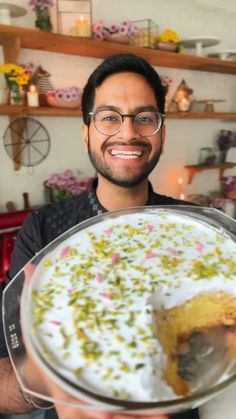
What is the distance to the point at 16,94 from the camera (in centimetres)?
164

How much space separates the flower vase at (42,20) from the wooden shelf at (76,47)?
6cm

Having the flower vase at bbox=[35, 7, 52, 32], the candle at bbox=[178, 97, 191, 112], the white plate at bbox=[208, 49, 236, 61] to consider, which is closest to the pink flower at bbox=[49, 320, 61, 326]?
the flower vase at bbox=[35, 7, 52, 32]

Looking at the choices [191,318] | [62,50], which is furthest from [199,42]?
[191,318]

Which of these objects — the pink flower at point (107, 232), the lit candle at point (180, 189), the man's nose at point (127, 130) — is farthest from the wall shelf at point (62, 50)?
the pink flower at point (107, 232)

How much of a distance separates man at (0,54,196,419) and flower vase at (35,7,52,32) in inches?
31.4

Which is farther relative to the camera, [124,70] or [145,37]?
[145,37]

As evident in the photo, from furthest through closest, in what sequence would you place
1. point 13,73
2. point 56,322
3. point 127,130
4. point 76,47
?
point 76,47
point 13,73
point 127,130
point 56,322

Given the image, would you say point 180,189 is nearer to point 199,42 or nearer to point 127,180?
point 199,42

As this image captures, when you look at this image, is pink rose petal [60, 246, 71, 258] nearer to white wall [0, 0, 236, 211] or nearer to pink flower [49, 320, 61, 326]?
pink flower [49, 320, 61, 326]

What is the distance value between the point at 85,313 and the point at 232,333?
21cm

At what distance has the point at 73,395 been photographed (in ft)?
1.31

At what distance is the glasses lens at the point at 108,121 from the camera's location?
3.20 feet

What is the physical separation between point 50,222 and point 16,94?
2.87ft

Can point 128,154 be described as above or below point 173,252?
above
